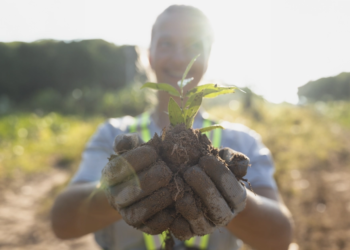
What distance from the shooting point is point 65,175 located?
15.8 feet

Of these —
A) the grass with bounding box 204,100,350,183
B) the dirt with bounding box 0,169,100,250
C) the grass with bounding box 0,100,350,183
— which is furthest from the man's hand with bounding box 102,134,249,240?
the grass with bounding box 0,100,350,183

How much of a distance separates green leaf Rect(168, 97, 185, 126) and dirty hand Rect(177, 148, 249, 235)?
24 cm

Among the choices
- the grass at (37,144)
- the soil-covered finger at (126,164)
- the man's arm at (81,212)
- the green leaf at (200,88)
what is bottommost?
the grass at (37,144)

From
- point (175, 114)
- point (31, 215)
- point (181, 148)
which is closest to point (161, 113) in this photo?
point (175, 114)

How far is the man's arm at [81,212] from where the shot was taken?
47.8 inches

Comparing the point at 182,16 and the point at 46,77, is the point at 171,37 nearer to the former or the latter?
the point at 182,16

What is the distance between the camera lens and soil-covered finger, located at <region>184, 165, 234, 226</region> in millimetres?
869

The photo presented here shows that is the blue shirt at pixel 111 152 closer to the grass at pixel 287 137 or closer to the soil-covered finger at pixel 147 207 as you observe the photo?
the soil-covered finger at pixel 147 207

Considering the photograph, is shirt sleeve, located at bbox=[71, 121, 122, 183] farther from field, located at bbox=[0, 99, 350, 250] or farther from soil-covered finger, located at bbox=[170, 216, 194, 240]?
field, located at bbox=[0, 99, 350, 250]

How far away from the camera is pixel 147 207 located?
86 cm

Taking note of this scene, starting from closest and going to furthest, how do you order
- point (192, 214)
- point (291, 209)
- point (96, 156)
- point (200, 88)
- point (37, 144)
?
1. point (192, 214)
2. point (200, 88)
3. point (96, 156)
4. point (291, 209)
5. point (37, 144)

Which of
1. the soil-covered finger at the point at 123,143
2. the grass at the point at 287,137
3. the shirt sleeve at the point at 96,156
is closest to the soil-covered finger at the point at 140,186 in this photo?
the soil-covered finger at the point at 123,143

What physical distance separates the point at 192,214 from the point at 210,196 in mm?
87

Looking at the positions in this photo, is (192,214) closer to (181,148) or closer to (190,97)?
(181,148)
